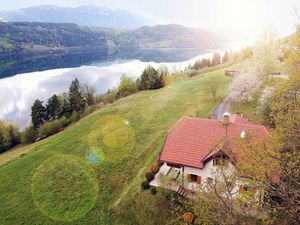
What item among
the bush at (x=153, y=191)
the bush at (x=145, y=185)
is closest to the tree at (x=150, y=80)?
the bush at (x=145, y=185)

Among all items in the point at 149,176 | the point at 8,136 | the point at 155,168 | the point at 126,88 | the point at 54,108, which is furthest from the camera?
the point at 126,88

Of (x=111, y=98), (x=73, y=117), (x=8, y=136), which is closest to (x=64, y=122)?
(x=73, y=117)

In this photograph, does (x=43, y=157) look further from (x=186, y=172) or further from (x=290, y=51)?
(x=290, y=51)

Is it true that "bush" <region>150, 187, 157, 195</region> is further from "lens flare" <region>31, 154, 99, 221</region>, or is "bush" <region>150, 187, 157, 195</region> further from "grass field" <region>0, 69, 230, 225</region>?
"lens flare" <region>31, 154, 99, 221</region>

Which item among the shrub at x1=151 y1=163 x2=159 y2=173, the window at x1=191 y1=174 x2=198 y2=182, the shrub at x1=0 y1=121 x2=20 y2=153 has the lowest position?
the shrub at x1=0 y1=121 x2=20 y2=153

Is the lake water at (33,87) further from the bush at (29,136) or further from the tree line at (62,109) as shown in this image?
the bush at (29,136)

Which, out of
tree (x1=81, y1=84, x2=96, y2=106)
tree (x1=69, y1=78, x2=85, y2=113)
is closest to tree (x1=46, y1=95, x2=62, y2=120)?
tree (x1=69, y1=78, x2=85, y2=113)

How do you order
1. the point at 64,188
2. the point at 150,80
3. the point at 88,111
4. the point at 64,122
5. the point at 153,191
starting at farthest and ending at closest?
the point at 150,80 < the point at 88,111 < the point at 64,122 < the point at 64,188 < the point at 153,191

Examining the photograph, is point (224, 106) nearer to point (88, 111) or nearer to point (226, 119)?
point (226, 119)
